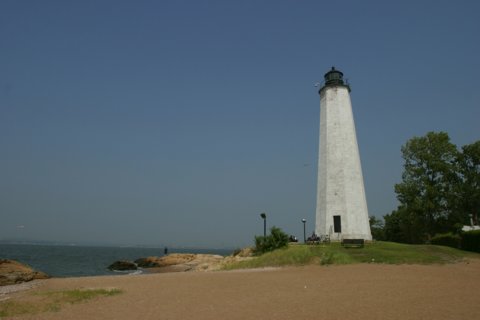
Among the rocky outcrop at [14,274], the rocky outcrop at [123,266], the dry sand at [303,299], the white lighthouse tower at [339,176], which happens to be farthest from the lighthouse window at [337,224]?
the rocky outcrop at [123,266]

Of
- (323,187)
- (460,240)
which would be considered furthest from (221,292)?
(460,240)

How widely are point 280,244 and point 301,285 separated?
548 inches

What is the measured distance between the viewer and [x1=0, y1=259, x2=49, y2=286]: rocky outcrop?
2475 centimetres

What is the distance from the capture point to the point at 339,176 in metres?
33.9

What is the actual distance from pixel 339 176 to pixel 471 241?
1203cm

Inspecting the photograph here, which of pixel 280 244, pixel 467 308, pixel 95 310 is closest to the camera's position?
pixel 467 308

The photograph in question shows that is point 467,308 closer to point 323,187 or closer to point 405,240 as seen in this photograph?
point 323,187

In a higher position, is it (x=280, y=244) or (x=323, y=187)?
(x=323, y=187)

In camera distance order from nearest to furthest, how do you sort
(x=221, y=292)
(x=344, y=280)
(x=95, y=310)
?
1. (x=95, y=310)
2. (x=221, y=292)
3. (x=344, y=280)

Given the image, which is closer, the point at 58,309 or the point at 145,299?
the point at 58,309

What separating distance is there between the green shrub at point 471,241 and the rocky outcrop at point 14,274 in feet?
111

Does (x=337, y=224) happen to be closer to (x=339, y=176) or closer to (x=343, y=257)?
(x=339, y=176)

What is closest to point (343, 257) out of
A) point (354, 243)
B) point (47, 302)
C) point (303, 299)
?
point (354, 243)

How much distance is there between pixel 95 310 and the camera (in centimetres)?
1109
